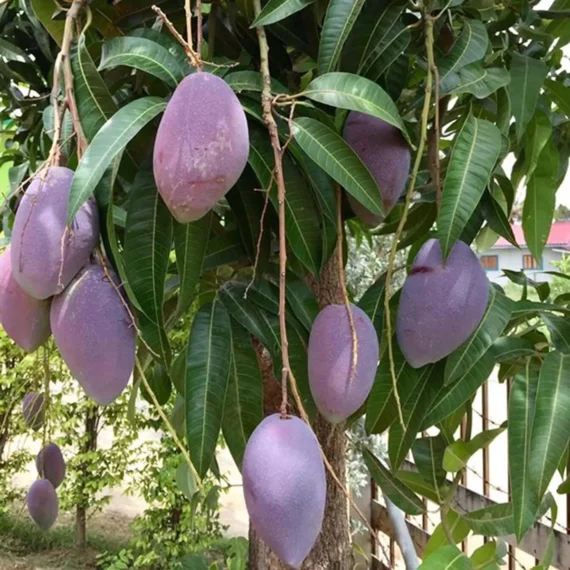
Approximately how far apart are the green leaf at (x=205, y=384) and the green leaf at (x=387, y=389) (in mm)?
129

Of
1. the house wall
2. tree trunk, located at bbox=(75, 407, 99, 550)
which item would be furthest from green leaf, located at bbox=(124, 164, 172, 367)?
tree trunk, located at bbox=(75, 407, 99, 550)

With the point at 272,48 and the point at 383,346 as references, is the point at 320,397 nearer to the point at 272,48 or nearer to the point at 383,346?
the point at 383,346

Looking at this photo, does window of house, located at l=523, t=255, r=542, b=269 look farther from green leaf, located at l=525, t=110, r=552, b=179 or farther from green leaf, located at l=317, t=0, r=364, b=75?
green leaf, located at l=317, t=0, r=364, b=75

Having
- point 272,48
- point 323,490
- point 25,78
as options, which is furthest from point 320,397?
point 25,78

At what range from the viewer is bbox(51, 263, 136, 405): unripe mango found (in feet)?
1.28

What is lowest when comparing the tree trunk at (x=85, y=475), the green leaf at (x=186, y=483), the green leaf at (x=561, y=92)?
the tree trunk at (x=85, y=475)

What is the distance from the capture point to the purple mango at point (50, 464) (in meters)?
0.78

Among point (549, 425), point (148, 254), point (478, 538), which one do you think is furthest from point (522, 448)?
point (478, 538)

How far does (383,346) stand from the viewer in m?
0.55

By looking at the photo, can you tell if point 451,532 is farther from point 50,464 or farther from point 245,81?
point 245,81

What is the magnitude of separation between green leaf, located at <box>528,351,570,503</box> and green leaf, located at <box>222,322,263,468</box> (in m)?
0.22

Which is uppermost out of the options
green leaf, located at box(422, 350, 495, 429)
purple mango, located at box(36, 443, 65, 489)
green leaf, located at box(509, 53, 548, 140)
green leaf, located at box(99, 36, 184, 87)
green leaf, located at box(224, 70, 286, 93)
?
green leaf, located at box(99, 36, 184, 87)

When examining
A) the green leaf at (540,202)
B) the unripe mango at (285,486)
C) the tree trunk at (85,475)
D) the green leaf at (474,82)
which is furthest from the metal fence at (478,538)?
the tree trunk at (85,475)

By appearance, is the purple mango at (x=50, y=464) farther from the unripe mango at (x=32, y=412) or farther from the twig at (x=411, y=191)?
the twig at (x=411, y=191)
